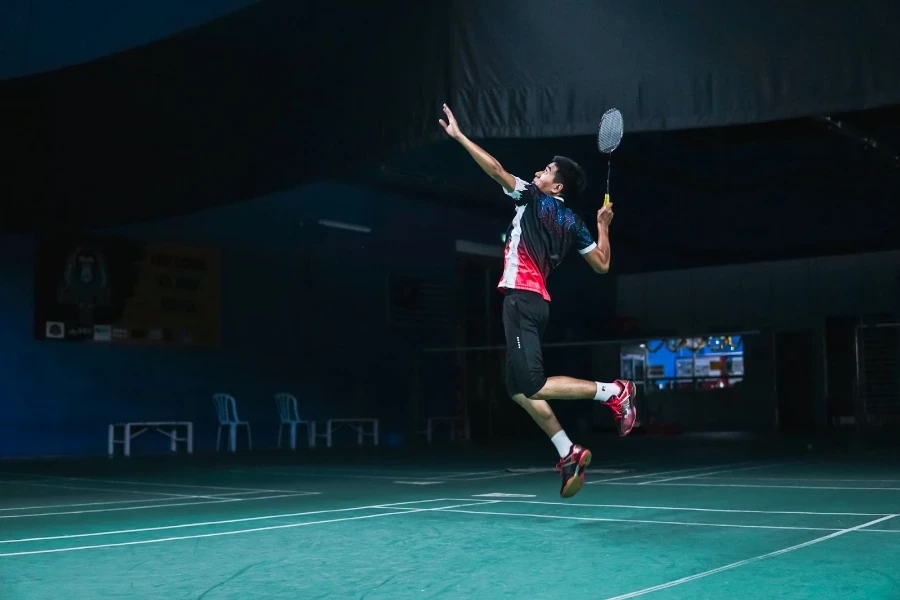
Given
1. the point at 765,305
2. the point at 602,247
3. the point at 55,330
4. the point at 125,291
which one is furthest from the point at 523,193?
the point at 765,305

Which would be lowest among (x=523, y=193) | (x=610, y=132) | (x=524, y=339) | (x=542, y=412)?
(x=542, y=412)

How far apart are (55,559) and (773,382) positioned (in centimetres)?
1425

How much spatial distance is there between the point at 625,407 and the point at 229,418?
1004cm

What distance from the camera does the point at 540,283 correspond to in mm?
4926

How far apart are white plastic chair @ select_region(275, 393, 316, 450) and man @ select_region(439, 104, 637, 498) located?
988 cm

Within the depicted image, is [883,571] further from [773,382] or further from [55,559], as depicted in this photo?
[773,382]

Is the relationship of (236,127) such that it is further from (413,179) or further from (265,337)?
(265,337)

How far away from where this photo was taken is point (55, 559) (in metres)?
4.08

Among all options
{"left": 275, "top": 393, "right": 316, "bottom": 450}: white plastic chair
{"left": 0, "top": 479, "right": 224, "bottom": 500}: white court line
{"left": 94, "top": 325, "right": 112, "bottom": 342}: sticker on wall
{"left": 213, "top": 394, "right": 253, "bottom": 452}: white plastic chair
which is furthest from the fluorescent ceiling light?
{"left": 0, "top": 479, "right": 224, "bottom": 500}: white court line

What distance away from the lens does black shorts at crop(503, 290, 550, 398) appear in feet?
15.5

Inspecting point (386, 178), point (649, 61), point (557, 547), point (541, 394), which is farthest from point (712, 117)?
point (386, 178)

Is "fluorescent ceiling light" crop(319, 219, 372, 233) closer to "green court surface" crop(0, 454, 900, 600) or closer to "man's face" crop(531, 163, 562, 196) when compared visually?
"green court surface" crop(0, 454, 900, 600)

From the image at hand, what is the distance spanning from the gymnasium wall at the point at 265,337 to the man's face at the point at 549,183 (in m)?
9.06

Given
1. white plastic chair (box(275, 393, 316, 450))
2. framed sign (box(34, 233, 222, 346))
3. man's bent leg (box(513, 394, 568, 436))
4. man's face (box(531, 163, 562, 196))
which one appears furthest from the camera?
white plastic chair (box(275, 393, 316, 450))
